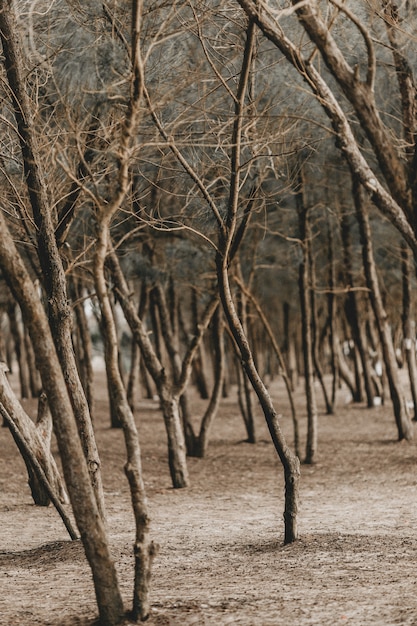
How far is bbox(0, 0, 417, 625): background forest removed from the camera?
5633mm

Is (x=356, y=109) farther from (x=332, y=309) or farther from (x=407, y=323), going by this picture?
(x=332, y=309)

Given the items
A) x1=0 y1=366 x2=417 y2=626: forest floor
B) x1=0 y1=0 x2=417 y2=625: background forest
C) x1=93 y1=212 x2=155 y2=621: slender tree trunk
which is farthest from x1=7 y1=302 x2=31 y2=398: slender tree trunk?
x1=93 y1=212 x2=155 y2=621: slender tree trunk

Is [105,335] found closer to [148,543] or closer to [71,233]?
[148,543]

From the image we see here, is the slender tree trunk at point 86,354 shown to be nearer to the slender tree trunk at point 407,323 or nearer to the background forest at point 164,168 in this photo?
the background forest at point 164,168

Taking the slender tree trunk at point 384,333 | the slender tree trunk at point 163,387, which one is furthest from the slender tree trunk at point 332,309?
the slender tree trunk at point 163,387

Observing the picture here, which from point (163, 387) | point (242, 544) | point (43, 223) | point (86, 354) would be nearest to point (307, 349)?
point (163, 387)

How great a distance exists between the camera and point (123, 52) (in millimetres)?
9695

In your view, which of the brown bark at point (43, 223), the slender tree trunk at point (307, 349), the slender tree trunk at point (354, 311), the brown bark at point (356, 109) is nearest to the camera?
the brown bark at point (356, 109)

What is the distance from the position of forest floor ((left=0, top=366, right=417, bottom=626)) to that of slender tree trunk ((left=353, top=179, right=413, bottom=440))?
0.44 meters

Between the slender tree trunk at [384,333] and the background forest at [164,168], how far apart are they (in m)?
0.04

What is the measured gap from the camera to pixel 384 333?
15359 mm

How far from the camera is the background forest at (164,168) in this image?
563 cm

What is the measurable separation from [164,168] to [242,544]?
350cm

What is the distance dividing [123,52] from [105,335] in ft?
15.1
